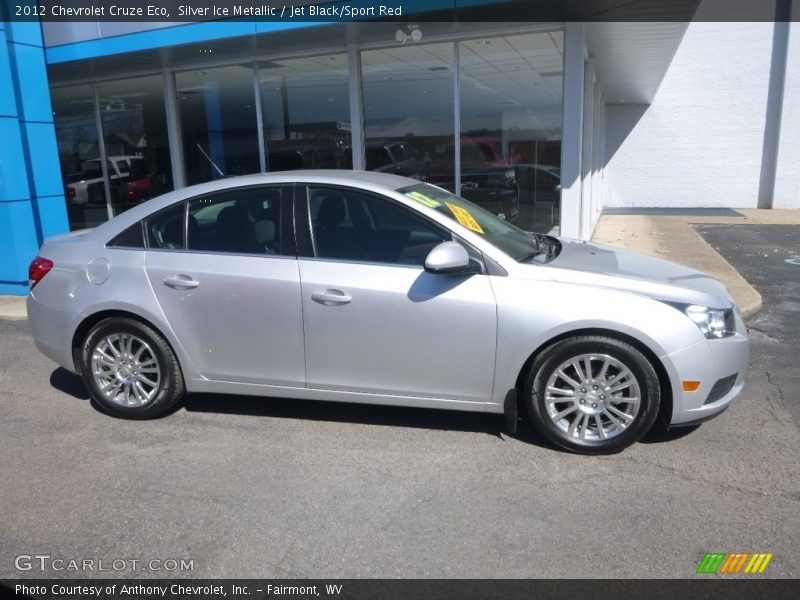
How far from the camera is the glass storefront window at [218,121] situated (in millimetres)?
11719

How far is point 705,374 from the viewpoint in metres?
3.83

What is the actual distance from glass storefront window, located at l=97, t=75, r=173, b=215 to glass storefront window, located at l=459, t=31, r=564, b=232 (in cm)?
594

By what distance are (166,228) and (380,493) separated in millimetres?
2378

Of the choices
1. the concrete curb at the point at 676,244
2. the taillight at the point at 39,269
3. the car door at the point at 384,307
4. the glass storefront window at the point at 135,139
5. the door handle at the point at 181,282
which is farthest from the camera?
the glass storefront window at the point at 135,139

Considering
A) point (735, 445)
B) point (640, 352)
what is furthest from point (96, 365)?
point (735, 445)

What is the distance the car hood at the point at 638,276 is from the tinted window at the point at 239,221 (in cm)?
179

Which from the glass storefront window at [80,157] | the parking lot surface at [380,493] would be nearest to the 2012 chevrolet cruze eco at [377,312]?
the parking lot surface at [380,493]

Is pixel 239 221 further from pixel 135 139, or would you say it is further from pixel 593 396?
pixel 135 139

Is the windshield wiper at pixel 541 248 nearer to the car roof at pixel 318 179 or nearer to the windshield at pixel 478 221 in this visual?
the windshield at pixel 478 221

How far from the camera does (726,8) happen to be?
57.4ft

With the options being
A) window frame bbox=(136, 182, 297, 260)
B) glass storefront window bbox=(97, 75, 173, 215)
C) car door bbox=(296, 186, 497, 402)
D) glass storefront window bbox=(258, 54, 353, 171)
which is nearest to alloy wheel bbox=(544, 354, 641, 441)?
car door bbox=(296, 186, 497, 402)

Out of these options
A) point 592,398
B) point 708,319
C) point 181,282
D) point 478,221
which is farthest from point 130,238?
point 708,319

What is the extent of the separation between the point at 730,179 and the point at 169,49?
17.1 meters

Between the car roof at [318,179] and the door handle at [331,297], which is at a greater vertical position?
the car roof at [318,179]
